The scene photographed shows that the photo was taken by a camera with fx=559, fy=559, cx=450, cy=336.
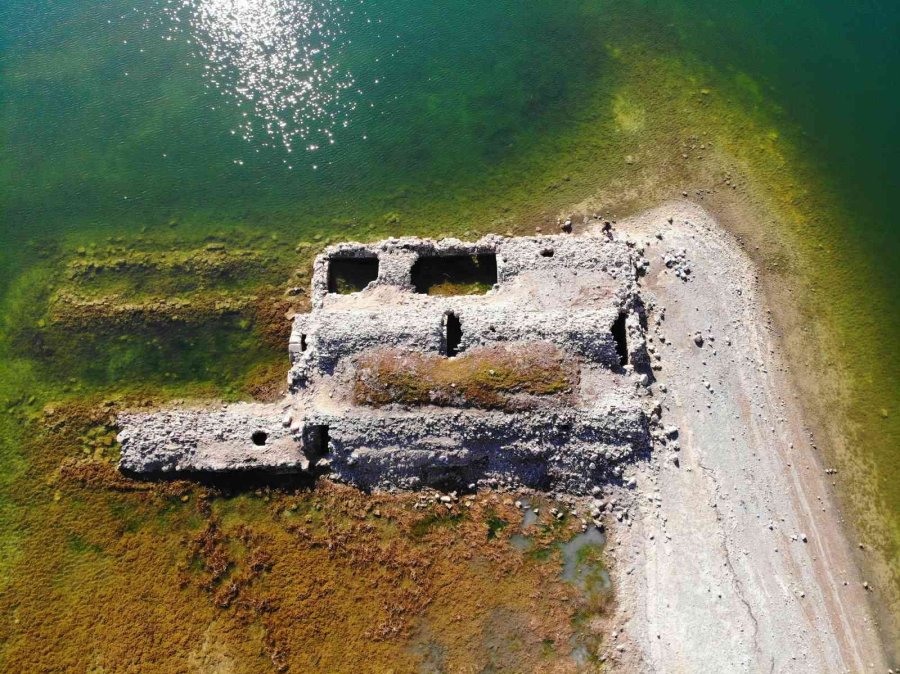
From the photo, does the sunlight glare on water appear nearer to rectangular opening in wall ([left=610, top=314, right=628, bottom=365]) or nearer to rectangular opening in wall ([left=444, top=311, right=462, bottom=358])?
rectangular opening in wall ([left=444, top=311, right=462, bottom=358])

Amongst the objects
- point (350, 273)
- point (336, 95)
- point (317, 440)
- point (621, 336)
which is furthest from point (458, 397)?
point (336, 95)

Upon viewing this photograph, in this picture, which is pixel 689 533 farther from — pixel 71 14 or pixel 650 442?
pixel 71 14

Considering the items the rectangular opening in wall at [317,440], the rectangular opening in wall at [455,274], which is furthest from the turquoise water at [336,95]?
the rectangular opening in wall at [317,440]

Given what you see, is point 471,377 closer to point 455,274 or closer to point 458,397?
point 458,397

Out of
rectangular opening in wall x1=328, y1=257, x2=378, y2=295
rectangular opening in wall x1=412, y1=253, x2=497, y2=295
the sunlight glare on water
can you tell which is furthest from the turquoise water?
rectangular opening in wall x1=412, y1=253, x2=497, y2=295

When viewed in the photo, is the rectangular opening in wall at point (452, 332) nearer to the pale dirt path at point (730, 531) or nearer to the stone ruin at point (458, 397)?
the stone ruin at point (458, 397)

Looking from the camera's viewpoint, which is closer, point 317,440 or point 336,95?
point 317,440
